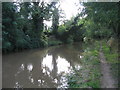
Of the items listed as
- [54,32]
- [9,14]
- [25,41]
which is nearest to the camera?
[9,14]

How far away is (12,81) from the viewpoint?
625 cm

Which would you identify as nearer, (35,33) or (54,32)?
(35,33)

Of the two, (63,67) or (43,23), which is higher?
(43,23)

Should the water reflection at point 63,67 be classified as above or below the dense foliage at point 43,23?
below

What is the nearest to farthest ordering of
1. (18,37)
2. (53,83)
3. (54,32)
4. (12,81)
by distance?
(53,83) < (12,81) < (18,37) < (54,32)

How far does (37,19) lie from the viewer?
20.9m

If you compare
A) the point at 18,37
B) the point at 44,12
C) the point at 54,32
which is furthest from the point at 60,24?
the point at 18,37

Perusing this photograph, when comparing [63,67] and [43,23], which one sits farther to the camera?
[43,23]

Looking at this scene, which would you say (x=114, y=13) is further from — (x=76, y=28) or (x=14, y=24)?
(x=76, y=28)

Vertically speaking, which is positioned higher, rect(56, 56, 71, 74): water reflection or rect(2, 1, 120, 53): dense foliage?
rect(2, 1, 120, 53): dense foliage

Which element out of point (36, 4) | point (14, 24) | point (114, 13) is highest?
point (36, 4)

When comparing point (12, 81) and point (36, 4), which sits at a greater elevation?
point (36, 4)

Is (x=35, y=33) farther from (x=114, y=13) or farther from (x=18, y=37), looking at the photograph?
(x=114, y=13)

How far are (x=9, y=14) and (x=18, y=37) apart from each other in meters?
2.69
